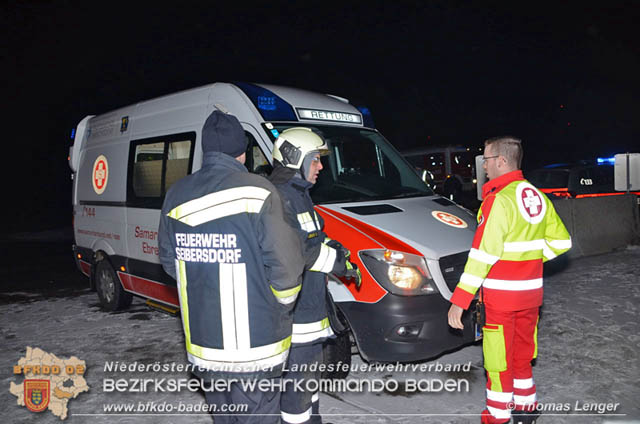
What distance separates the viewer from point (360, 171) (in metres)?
5.23

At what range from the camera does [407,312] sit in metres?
3.89

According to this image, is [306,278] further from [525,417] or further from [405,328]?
[525,417]

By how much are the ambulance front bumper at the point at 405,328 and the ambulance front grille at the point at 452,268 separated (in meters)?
0.17

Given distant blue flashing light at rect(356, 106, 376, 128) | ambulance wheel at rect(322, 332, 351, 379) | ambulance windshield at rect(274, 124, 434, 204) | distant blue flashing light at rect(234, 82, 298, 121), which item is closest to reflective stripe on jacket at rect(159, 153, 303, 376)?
ambulance wheel at rect(322, 332, 351, 379)

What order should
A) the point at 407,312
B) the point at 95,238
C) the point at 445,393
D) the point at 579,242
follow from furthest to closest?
the point at 579,242 → the point at 95,238 → the point at 445,393 → the point at 407,312

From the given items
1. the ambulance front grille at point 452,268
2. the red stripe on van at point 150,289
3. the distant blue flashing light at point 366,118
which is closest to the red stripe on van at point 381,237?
the ambulance front grille at point 452,268

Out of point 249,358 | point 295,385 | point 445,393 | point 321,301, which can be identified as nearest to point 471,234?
point 445,393

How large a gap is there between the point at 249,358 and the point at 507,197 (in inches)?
72.3

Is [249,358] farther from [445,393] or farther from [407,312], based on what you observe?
[445,393]

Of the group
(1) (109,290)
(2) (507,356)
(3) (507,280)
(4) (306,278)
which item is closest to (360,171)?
(4) (306,278)

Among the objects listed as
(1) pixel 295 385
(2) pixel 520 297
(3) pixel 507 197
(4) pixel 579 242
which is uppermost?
(3) pixel 507 197

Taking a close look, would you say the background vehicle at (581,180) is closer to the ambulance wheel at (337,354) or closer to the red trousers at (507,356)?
the ambulance wheel at (337,354)

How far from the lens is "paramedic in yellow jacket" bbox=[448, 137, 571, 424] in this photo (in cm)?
320

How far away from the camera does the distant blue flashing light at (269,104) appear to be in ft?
16.6
